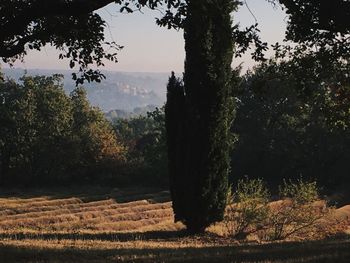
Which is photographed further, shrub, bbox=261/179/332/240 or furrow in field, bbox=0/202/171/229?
furrow in field, bbox=0/202/171/229

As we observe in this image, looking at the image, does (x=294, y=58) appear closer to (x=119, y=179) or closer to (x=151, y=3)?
(x=151, y=3)

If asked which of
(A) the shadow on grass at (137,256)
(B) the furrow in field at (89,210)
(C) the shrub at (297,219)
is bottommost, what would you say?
(B) the furrow in field at (89,210)

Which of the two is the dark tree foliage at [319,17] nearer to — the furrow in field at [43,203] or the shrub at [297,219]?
the shrub at [297,219]

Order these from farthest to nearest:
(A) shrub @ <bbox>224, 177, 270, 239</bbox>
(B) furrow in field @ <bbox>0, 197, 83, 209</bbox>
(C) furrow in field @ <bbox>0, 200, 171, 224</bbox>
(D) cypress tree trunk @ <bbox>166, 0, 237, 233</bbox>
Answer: (B) furrow in field @ <bbox>0, 197, 83, 209</bbox> < (C) furrow in field @ <bbox>0, 200, 171, 224</bbox> < (A) shrub @ <bbox>224, 177, 270, 239</bbox> < (D) cypress tree trunk @ <bbox>166, 0, 237, 233</bbox>

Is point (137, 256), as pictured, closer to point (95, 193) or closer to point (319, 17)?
point (319, 17)

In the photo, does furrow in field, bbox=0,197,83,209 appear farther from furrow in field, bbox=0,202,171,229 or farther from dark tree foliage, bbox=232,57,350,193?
dark tree foliage, bbox=232,57,350,193

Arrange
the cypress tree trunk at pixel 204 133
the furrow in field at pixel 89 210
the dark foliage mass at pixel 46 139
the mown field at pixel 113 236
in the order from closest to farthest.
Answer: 1. the mown field at pixel 113 236
2. the cypress tree trunk at pixel 204 133
3. the furrow in field at pixel 89 210
4. the dark foliage mass at pixel 46 139

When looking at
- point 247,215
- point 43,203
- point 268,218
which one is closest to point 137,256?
point 247,215

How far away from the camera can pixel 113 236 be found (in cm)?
2236

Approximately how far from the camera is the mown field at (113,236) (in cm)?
1231

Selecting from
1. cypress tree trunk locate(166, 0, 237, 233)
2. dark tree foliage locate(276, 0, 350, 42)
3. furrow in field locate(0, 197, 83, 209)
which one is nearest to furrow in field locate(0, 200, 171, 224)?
furrow in field locate(0, 197, 83, 209)

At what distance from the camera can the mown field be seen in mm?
12314

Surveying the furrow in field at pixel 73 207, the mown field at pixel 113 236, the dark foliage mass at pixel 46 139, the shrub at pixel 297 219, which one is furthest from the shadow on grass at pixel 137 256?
the dark foliage mass at pixel 46 139

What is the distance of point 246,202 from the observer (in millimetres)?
26781
